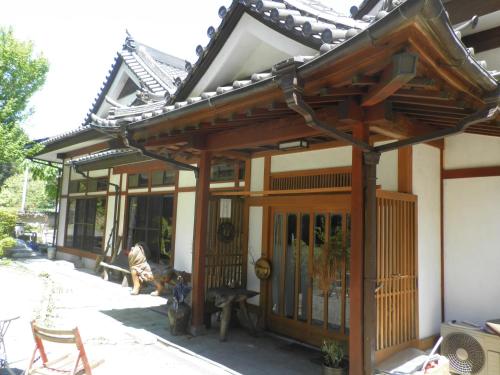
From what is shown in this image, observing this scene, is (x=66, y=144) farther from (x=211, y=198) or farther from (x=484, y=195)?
(x=484, y=195)

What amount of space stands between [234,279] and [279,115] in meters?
3.27

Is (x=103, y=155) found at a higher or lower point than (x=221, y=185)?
higher

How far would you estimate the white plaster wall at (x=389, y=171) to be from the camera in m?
4.94

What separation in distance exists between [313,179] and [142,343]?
3.45 m

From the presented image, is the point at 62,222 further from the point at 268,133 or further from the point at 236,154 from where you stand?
the point at 268,133

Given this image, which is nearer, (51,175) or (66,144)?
(66,144)

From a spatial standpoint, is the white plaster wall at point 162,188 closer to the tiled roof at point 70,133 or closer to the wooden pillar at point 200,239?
the tiled roof at point 70,133

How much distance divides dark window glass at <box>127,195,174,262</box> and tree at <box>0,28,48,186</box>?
12.4ft

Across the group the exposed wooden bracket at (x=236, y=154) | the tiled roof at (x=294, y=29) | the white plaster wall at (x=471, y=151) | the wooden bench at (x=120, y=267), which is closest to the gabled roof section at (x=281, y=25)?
the tiled roof at (x=294, y=29)

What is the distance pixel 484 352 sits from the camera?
418cm

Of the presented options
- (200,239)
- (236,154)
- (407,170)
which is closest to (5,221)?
Result: (200,239)

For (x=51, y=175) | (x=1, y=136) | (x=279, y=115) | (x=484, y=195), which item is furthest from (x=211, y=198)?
(x=51, y=175)

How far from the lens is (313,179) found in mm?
5820

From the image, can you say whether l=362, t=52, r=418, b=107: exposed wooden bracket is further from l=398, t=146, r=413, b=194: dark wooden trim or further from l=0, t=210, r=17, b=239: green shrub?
l=0, t=210, r=17, b=239: green shrub
